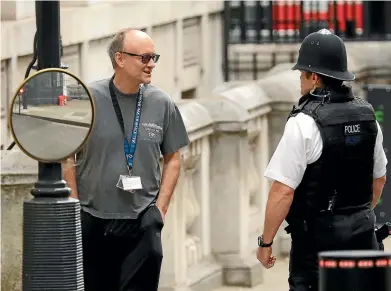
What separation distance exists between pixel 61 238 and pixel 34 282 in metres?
0.25

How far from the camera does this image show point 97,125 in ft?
32.6

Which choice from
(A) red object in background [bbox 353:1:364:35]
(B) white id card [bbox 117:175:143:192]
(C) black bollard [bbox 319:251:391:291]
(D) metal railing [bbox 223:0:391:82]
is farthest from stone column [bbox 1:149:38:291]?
(A) red object in background [bbox 353:1:364:35]

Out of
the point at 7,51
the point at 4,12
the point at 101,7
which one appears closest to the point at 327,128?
the point at 7,51

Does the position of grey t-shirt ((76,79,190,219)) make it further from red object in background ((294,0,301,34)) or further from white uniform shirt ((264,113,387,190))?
red object in background ((294,0,301,34))

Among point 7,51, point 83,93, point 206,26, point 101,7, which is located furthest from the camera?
point 206,26

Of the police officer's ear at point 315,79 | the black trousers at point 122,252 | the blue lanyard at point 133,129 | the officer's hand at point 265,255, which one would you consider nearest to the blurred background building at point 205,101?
the black trousers at point 122,252

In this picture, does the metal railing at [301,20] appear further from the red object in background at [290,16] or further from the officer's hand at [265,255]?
A: the officer's hand at [265,255]

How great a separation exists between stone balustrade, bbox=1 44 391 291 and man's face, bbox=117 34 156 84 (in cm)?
277

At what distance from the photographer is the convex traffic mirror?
31.2ft

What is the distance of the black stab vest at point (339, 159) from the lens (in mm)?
9656

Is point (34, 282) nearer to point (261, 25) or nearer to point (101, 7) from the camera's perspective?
point (101, 7)

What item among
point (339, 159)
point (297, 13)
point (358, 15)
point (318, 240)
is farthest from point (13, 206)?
point (358, 15)

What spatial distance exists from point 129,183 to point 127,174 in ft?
0.21

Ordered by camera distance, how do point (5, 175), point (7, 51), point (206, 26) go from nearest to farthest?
point (5, 175) → point (7, 51) → point (206, 26)
